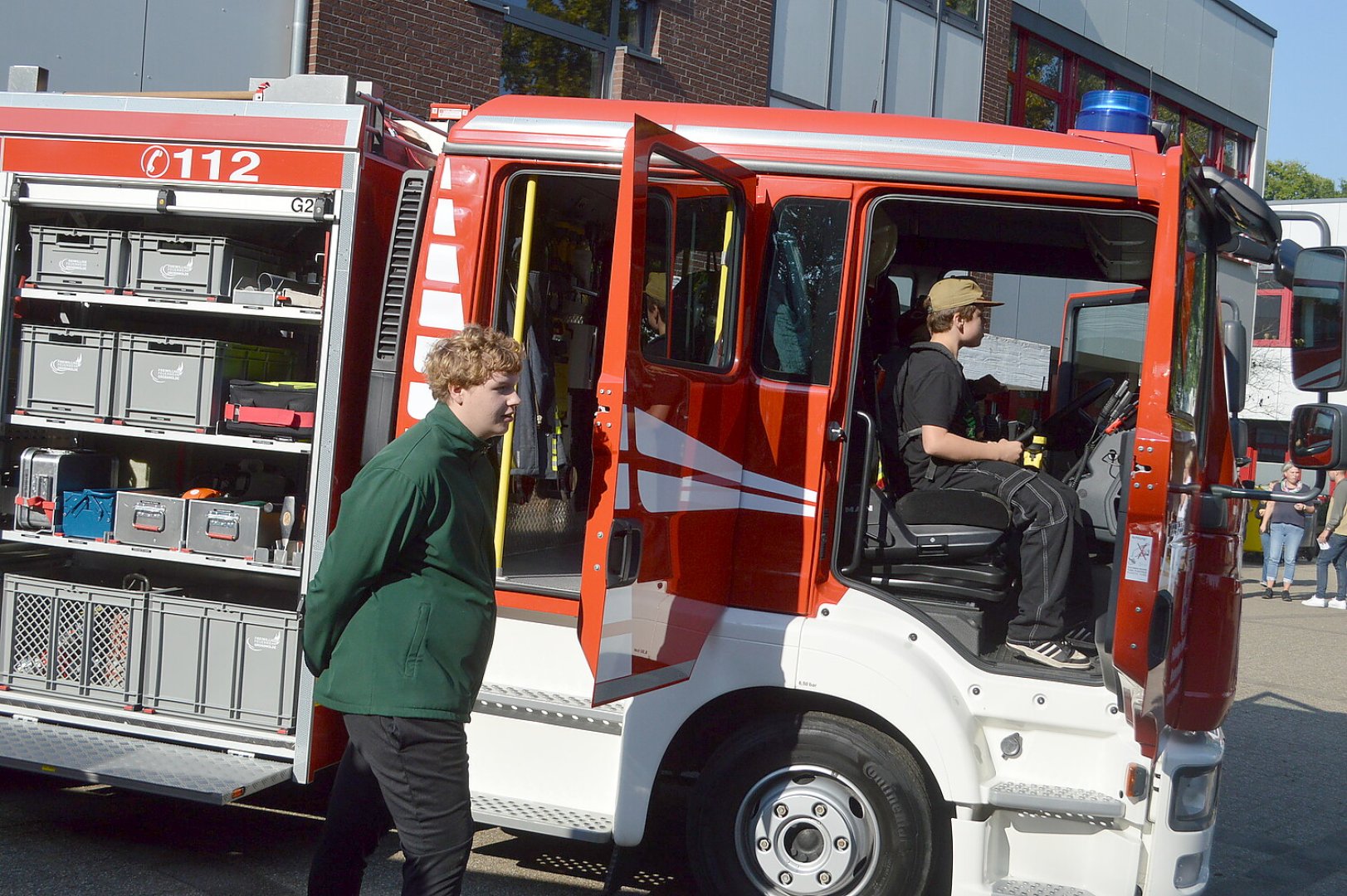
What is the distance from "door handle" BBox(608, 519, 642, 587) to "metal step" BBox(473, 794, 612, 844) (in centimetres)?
107

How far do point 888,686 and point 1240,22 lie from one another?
19190 millimetres

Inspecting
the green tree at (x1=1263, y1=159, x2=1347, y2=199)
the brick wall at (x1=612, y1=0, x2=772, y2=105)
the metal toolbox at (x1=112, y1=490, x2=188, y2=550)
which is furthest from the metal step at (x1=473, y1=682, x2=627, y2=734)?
the green tree at (x1=1263, y1=159, x2=1347, y2=199)

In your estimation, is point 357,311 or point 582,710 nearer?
point 582,710

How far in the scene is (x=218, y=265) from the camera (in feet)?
15.9

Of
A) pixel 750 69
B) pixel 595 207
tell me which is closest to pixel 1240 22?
pixel 750 69

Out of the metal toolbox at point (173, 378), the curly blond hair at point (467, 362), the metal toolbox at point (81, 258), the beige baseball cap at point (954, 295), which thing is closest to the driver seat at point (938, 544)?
the beige baseball cap at point (954, 295)

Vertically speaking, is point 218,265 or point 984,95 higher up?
point 984,95

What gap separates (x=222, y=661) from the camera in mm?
4797

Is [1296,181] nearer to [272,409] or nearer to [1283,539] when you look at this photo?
[1283,539]

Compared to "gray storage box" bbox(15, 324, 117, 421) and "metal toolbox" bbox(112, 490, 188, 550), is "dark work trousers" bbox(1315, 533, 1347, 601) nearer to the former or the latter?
"metal toolbox" bbox(112, 490, 188, 550)

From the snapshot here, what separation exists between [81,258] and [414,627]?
2817 millimetres

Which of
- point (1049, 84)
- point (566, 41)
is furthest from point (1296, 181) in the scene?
point (566, 41)

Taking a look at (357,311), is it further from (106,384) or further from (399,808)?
(399,808)

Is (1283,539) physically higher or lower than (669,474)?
lower
